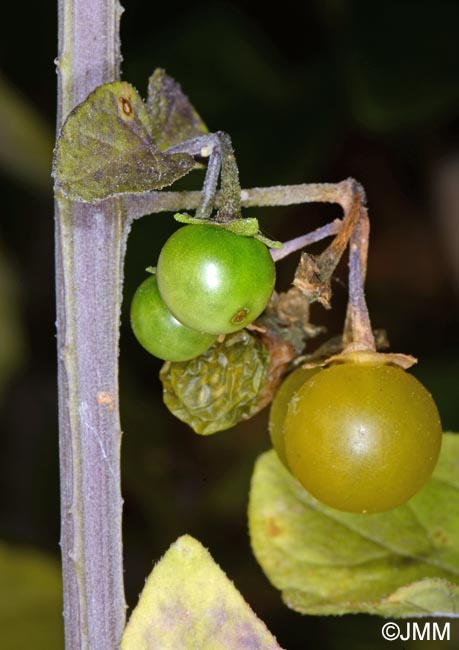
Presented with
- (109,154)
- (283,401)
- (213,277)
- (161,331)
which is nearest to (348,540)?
(283,401)

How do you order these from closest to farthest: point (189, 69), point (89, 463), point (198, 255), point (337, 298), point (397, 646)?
point (198, 255), point (89, 463), point (397, 646), point (337, 298), point (189, 69)

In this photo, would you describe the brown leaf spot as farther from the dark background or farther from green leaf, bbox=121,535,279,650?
the dark background

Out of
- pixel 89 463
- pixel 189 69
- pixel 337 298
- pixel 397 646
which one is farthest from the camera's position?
pixel 189 69

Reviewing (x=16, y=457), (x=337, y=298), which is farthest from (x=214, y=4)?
(x=16, y=457)

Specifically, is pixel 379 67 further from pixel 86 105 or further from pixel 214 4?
pixel 86 105

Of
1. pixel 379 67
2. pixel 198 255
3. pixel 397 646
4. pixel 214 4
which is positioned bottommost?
pixel 397 646

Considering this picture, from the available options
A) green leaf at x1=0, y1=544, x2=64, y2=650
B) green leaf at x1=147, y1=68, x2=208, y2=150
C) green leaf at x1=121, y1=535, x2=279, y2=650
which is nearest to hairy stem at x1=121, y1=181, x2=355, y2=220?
green leaf at x1=147, y1=68, x2=208, y2=150
